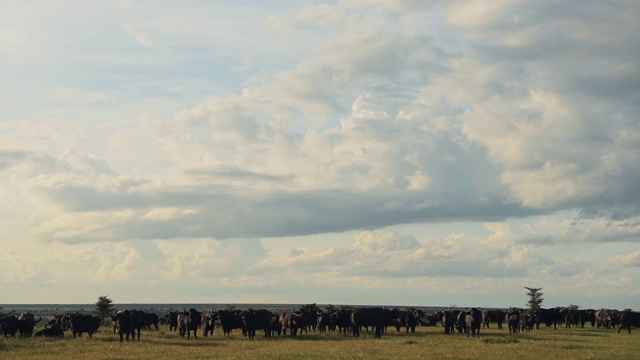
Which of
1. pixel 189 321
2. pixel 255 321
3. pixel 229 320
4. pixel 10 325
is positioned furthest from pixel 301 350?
pixel 10 325

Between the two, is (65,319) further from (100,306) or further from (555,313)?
(555,313)

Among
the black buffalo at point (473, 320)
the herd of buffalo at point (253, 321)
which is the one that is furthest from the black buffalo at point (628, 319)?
the black buffalo at point (473, 320)

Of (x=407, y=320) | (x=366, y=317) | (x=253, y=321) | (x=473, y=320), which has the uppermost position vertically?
(x=473, y=320)

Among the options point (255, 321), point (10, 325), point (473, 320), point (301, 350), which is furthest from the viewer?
point (473, 320)

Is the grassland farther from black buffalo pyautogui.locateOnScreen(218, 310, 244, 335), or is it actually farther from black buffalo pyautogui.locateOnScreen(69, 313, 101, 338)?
black buffalo pyautogui.locateOnScreen(218, 310, 244, 335)

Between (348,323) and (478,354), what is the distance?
28.8 m

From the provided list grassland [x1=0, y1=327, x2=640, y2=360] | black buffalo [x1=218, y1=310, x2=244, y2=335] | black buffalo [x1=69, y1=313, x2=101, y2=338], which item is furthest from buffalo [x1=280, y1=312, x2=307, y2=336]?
black buffalo [x1=69, y1=313, x2=101, y2=338]

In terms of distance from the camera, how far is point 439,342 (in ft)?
167

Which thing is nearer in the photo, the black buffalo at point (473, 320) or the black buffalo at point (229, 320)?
the black buffalo at point (473, 320)

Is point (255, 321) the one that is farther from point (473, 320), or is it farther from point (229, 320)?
point (473, 320)

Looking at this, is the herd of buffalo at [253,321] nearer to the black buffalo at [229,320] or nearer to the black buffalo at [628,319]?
the black buffalo at [229,320]

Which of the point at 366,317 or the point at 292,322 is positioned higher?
the point at 366,317

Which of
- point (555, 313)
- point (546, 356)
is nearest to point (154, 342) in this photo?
point (546, 356)

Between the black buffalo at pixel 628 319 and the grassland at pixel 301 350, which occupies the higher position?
the black buffalo at pixel 628 319
